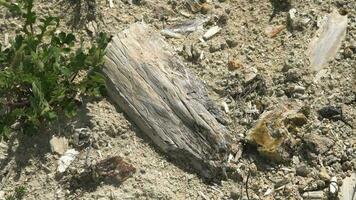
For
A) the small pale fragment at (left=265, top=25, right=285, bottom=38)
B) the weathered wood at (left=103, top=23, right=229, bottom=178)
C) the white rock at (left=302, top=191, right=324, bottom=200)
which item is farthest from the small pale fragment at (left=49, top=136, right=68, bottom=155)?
the small pale fragment at (left=265, top=25, right=285, bottom=38)

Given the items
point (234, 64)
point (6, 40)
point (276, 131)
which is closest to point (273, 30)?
point (234, 64)

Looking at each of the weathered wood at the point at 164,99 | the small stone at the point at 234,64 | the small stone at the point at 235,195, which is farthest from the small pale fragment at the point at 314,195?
the small stone at the point at 234,64

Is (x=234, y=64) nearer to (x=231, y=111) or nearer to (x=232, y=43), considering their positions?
(x=232, y=43)

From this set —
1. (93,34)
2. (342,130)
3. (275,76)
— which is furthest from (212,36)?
(342,130)

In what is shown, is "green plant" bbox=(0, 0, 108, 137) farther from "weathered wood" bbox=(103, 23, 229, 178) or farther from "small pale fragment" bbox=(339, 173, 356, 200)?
"small pale fragment" bbox=(339, 173, 356, 200)

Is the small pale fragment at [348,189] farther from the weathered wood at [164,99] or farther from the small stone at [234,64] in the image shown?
the small stone at [234,64]
